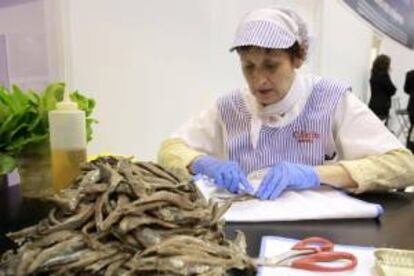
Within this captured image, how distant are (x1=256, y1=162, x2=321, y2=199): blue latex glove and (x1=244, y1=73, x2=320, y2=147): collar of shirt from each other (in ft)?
0.86

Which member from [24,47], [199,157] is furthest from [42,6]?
[199,157]

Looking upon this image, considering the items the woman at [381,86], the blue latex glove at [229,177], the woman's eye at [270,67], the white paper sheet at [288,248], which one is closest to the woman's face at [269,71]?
the woman's eye at [270,67]

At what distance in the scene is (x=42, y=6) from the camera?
5.21 ft

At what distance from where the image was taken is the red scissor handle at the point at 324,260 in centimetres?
52

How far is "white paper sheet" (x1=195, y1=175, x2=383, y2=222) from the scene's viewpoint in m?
0.74

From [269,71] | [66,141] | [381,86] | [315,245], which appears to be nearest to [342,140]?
[269,71]

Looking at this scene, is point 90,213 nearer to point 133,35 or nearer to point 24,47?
point 24,47

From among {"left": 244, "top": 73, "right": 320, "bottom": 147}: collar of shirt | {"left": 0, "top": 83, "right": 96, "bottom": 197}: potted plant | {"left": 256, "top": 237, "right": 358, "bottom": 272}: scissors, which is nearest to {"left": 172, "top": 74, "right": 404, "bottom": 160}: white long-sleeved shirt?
{"left": 244, "top": 73, "right": 320, "bottom": 147}: collar of shirt

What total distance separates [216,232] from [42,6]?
1.41 metres

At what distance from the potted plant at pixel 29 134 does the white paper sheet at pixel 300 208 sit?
36cm

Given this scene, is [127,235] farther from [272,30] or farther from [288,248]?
[272,30]

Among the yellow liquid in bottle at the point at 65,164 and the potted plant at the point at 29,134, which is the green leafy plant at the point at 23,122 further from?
the yellow liquid in bottle at the point at 65,164

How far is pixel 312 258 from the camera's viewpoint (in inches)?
21.2

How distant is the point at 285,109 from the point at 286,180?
1.14 ft
